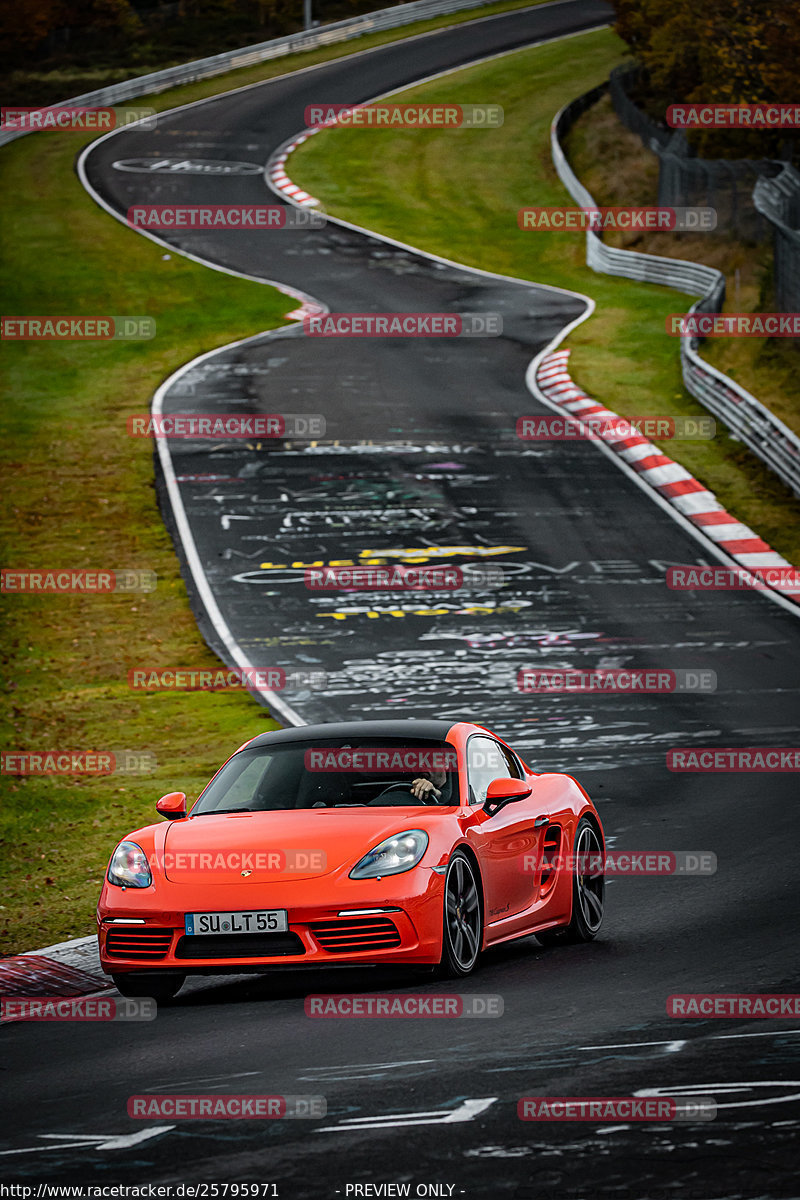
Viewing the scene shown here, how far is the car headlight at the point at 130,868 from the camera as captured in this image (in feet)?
27.9

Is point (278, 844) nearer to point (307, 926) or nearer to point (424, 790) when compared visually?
point (307, 926)

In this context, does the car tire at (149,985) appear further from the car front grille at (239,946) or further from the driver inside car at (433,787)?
the driver inside car at (433,787)

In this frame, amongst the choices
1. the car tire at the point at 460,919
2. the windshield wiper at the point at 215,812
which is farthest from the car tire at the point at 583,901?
the windshield wiper at the point at 215,812

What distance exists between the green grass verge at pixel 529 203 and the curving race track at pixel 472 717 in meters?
1.48

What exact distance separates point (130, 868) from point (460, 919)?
1617mm

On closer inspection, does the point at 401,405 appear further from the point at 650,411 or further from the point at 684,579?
the point at 684,579

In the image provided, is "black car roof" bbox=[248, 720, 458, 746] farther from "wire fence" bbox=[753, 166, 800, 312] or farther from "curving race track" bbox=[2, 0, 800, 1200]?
"wire fence" bbox=[753, 166, 800, 312]

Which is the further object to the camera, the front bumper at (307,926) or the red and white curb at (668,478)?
the red and white curb at (668,478)

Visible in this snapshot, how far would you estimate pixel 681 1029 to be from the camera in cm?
718

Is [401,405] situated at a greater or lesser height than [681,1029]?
lesser

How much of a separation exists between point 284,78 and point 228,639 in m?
53.5

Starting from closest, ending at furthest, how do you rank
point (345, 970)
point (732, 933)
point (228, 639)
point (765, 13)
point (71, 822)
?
point (345, 970) < point (732, 933) < point (71, 822) < point (228, 639) < point (765, 13)

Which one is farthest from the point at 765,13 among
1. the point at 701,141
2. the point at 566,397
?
the point at 566,397

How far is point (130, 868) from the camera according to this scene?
859cm
